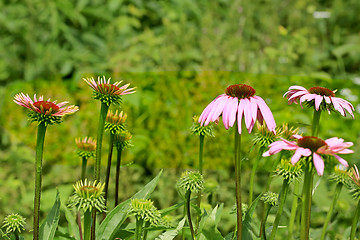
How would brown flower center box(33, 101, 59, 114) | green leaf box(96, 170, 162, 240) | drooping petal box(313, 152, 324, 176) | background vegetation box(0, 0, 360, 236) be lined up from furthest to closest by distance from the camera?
background vegetation box(0, 0, 360, 236), green leaf box(96, 170, 162, 240), brown flower center box(33, 101, 59, 114), drooping petal box(313, 152, 324, 176)

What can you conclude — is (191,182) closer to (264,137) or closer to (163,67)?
(264,137)

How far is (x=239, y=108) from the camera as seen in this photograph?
0.68m

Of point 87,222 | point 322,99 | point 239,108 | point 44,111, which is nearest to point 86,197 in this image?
point 87,222

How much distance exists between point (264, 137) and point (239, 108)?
18cm

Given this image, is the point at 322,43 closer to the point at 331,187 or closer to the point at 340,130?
the point at 340,130

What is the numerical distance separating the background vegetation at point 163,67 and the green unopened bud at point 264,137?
1157 millimetres

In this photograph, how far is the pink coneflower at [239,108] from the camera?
0.67 m

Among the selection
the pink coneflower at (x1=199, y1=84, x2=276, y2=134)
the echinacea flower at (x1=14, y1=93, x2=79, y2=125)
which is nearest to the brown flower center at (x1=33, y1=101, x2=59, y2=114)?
the echinacea flower at (x1=14, y1=93, x2=79, y2=125)

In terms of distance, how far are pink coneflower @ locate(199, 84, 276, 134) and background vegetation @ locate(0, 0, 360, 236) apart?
1.31 metres

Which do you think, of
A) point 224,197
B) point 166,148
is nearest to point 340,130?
point 224,197

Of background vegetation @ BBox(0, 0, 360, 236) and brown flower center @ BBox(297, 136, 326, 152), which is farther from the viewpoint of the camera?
background vegetation @ BBox(0, 0, 360, 236)

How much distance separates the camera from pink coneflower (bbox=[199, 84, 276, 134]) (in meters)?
0.67

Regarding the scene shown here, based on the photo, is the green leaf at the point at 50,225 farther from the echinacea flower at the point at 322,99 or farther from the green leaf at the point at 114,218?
the echinacea flower at the point at 322,99

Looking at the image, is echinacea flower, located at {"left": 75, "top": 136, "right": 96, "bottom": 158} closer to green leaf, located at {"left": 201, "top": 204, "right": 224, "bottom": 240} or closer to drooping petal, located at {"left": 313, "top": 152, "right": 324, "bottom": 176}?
green leaf, located at {"left": 201, "top": 204, "right": 224, "bottom": 240}
